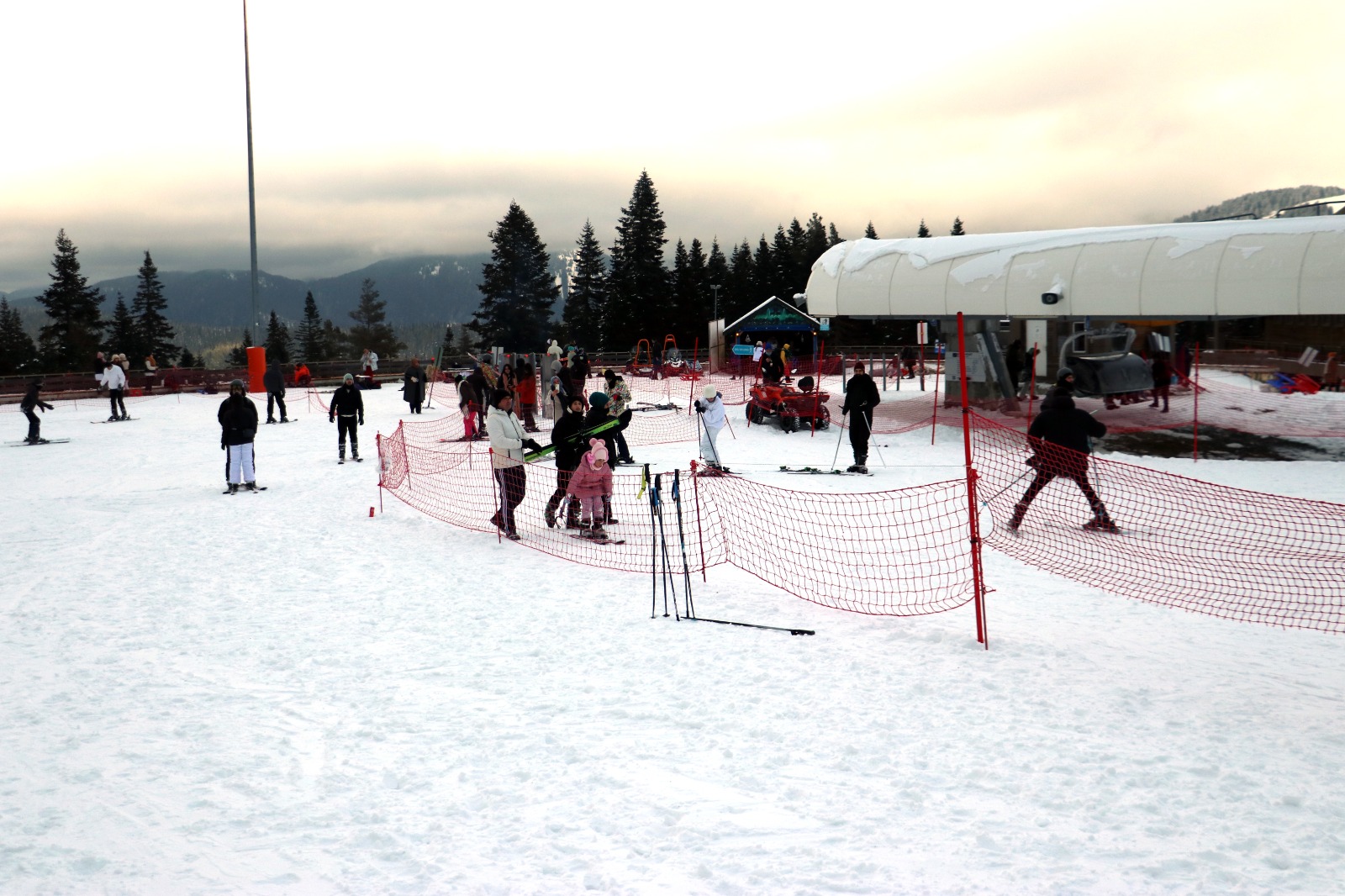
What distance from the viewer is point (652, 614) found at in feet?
25.9

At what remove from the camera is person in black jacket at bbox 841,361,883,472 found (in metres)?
14.8

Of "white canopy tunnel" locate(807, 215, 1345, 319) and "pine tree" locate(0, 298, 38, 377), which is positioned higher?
"pine tree" locate(0, 298, 38, 377)

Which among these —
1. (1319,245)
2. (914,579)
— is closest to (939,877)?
(914,579)

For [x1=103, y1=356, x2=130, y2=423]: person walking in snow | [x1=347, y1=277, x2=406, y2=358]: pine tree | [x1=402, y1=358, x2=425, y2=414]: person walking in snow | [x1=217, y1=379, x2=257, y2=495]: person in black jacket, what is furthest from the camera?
[x1=347, y1=277, x2=406, y2=358]: pine tree

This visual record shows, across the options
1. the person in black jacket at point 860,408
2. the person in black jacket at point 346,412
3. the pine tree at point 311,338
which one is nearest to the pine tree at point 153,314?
the pine tree at point 311,338

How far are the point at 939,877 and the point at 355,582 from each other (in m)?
6.76

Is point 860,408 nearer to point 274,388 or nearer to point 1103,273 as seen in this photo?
point 1103,273

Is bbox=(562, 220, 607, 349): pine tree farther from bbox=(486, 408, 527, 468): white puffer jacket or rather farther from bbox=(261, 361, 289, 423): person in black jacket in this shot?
bbox=(486, 408, 527, 468): white puffer jacket

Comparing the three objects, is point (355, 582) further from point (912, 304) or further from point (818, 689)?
point (912, 304)

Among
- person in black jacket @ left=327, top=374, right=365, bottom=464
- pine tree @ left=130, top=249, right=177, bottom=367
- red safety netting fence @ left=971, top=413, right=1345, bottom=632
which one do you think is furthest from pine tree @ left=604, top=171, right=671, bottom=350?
red safety netting fence @ left=971, top=413, right=1345, bottom=632

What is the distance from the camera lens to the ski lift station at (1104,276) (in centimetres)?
1716

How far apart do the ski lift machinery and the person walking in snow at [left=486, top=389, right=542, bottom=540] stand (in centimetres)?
1513

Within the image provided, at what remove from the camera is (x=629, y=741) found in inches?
212

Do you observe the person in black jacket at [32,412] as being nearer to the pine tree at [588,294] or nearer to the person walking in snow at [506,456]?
the person walking in snow at [506,456]
